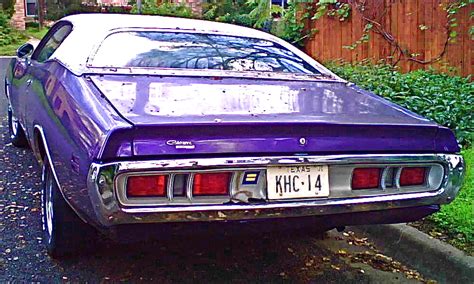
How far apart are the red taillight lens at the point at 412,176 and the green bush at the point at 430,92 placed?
2.91m

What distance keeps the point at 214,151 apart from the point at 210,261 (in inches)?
45.4

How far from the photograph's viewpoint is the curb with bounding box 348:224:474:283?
321 centimetres

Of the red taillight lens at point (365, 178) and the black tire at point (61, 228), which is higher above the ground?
the red taillight lens at point (365, 178)

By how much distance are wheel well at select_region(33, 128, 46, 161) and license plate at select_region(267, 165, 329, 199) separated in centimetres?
161

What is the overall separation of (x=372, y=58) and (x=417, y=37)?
3.51 ft

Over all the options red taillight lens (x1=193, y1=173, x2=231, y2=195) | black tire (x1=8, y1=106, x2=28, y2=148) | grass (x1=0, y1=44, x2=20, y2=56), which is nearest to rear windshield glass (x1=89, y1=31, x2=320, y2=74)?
red taillight lens (x1=193, y1=173, x2=231, y2=195)

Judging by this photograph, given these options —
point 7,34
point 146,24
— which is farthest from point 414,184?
point 7,34

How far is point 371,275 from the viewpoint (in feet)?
11.1

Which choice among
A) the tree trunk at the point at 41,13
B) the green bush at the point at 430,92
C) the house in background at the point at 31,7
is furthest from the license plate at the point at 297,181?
the tree trunk at the point at 41,13

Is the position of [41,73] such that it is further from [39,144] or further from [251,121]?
[251,121]

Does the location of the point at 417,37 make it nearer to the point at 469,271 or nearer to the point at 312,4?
the point at 312,4

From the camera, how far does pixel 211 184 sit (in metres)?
2.52

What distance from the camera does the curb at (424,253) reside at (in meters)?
3.21

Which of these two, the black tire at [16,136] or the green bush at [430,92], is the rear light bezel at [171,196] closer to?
the green bush at [430,92]
